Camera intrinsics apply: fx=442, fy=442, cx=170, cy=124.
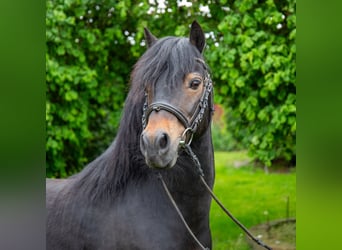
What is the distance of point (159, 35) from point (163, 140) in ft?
11.5

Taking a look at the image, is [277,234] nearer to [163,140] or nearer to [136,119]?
[136,119]

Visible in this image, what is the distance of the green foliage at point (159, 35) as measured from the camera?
15.9 feet

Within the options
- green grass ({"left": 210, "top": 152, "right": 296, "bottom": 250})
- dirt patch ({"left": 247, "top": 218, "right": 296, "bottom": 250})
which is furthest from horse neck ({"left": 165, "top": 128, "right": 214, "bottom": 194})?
dirt patch ({"left": 247, "top": 218, "right": 296, "bottom": 250})

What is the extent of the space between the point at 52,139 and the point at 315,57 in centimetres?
473

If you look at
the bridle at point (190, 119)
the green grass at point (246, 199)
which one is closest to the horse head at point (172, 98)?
the bridle at point (190, 119)

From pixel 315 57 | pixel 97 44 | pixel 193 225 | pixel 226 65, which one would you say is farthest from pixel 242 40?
pixel 315 57

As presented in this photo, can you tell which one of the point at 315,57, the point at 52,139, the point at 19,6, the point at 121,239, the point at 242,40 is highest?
the point at 242,40

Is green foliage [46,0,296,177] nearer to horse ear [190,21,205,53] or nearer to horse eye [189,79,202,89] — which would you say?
horse ear [190,21,205,53]

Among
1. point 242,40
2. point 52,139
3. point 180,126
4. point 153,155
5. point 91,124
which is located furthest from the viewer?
point 91,124

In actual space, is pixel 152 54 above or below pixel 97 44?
below

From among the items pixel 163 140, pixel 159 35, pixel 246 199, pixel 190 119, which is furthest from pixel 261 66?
pixel 246 199

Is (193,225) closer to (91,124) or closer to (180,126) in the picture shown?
(180,126)

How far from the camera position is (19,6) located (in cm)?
99

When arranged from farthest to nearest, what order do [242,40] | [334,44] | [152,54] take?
[242,40], [152,54], [334,44]
